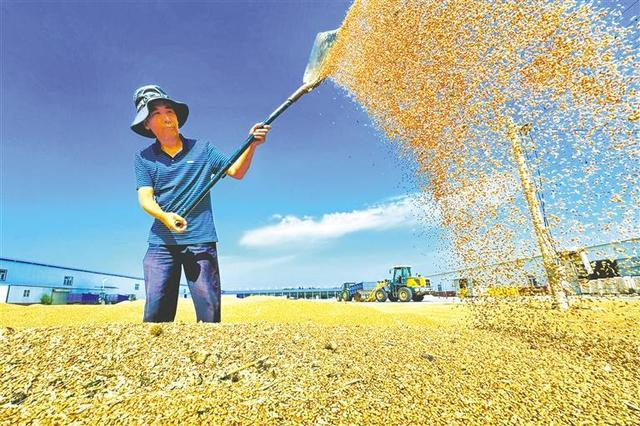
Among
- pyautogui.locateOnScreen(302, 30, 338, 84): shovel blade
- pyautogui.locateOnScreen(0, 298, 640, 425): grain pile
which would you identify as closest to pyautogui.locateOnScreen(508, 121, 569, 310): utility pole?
pyautogui.locateOnScreen(0, 298, 640, 425): grain pile

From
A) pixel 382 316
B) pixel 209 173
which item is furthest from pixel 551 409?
pixel 382 316

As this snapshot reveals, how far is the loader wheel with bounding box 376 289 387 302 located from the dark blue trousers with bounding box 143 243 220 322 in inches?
643

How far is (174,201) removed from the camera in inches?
116

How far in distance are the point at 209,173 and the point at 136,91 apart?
1.02 m

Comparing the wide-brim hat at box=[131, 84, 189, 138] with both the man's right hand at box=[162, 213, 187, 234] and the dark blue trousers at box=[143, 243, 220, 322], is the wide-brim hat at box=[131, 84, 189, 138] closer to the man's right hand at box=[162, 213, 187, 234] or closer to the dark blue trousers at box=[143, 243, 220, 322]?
the man's right hand at box=[162, 213, 187, 234]

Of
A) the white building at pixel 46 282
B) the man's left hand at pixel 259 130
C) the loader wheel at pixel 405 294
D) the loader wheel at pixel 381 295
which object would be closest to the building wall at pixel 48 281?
the white building at pixel 46 282

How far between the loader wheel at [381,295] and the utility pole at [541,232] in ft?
48.7

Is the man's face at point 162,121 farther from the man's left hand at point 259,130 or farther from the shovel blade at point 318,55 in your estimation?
the shovel blade at point 318,55

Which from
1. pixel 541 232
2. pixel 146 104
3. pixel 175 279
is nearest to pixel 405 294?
pixel 541 232

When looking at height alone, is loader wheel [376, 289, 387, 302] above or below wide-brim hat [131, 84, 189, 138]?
below

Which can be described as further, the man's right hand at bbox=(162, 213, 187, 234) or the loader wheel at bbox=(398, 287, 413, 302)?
the loader wheel at bbox=(398, 287, 413, 302)

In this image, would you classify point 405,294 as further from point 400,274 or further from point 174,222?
point 174,222

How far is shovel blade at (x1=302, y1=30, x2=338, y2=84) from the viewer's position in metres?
3.16

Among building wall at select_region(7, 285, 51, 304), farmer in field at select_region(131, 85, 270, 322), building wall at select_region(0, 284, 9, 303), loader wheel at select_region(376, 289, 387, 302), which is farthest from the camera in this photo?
building wall at select_region(7, 285, 51, 304)
